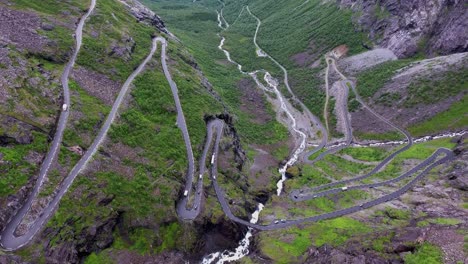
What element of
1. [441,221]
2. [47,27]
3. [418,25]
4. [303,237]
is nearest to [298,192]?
[303,237]

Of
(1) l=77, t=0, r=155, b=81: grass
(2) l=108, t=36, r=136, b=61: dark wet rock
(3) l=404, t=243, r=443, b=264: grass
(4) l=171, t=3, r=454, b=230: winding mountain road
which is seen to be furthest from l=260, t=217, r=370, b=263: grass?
(2) l=108, t=36, r=136, b=61: dark wet rock

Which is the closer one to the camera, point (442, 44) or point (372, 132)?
point (372, 132)

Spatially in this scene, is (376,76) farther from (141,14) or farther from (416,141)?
(141,14)

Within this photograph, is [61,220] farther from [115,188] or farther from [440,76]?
[440,76]

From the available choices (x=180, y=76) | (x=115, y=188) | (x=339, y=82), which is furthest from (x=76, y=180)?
(x=339, y=82)

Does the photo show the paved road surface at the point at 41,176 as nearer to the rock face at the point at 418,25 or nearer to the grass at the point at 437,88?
the grass at the point at 437,88

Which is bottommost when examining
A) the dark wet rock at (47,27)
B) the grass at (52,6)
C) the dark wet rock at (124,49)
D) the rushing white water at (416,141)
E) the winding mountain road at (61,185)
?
the rushing white water at (416,141)

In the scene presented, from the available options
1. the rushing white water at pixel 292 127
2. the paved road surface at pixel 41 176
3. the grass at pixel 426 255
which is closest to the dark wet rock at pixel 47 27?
the paved road surface at pixel 41 176
